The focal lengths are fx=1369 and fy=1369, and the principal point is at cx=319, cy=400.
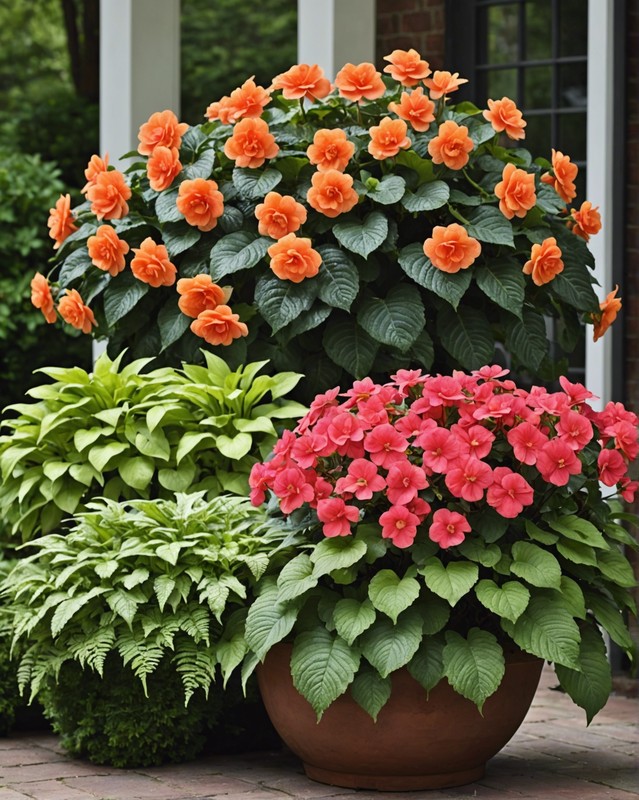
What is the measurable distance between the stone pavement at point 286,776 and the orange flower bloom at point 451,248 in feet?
4.34

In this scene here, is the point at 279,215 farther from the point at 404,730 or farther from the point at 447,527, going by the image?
the point at 404,730

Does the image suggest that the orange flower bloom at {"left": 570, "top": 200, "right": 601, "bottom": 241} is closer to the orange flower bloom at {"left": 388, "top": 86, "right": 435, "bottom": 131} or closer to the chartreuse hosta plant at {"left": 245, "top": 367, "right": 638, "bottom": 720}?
the orange flower bloom at {"left": 388, "top": 86, "right": 435, "bottom": 131}

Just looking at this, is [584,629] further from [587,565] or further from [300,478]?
[300,478]

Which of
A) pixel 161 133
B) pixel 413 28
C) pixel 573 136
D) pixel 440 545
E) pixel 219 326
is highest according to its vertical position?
pixel 413 28

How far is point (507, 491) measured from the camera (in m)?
3.10

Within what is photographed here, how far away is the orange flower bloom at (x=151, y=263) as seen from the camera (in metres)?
3.88

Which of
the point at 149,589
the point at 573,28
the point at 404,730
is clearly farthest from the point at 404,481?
the point at 573,28

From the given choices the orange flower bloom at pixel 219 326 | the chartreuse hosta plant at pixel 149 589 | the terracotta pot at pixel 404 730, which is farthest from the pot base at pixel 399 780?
the orange flower bloom at pixel 219 326

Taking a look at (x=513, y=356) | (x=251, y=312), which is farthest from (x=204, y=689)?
(x=513, y=356)

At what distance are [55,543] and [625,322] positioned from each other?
7.90ft

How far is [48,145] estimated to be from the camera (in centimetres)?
736

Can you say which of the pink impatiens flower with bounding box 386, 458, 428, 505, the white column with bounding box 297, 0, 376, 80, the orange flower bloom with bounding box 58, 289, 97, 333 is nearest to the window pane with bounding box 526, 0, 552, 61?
the white column with bounding box 297, 0, 376, 80

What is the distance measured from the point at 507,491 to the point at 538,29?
2.84m

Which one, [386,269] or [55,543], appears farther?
[386,269]
